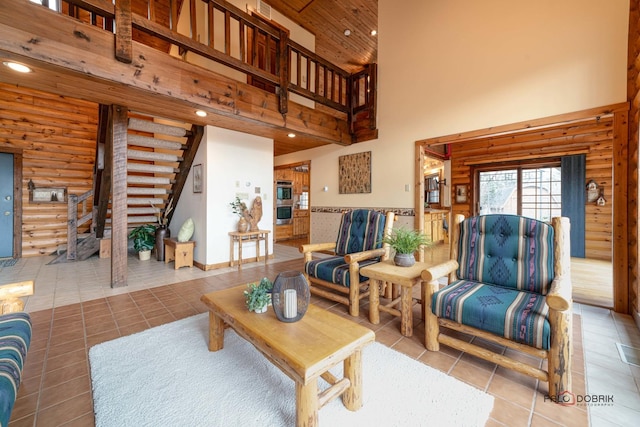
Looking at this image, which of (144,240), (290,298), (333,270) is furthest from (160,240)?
(290,298)

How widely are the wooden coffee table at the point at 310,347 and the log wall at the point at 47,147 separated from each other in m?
6.00

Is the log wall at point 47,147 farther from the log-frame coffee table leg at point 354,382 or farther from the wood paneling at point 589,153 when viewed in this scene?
the log-frame coffee table leg at point 354,382

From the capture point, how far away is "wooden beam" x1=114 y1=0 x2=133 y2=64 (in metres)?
2.31

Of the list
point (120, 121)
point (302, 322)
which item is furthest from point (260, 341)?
point (120, 121)

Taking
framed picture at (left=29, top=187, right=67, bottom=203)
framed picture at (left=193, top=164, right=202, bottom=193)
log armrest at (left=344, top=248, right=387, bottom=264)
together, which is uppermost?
framed picture at (left=193, top=164, right=202, bottom=193)

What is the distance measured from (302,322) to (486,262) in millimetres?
1574

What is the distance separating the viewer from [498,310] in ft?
5.24

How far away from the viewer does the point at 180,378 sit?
1613 millimetres

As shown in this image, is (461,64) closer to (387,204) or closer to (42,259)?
(387,204)

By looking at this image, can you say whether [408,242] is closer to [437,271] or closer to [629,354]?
[437,271]

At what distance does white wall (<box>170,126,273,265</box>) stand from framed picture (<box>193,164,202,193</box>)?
0.08 meters

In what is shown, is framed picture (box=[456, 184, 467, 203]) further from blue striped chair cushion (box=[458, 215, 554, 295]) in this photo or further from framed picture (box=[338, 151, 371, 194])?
blue striped chair cushion (box=[458, 215, 554, 295])

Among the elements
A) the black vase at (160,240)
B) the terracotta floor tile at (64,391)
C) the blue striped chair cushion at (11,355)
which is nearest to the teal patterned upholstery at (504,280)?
the blue striped chair cushion at (11,355)

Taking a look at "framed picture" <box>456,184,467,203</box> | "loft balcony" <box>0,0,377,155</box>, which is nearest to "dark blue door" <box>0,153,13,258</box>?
"loft balcony" <box>0,0,377,155</box>
